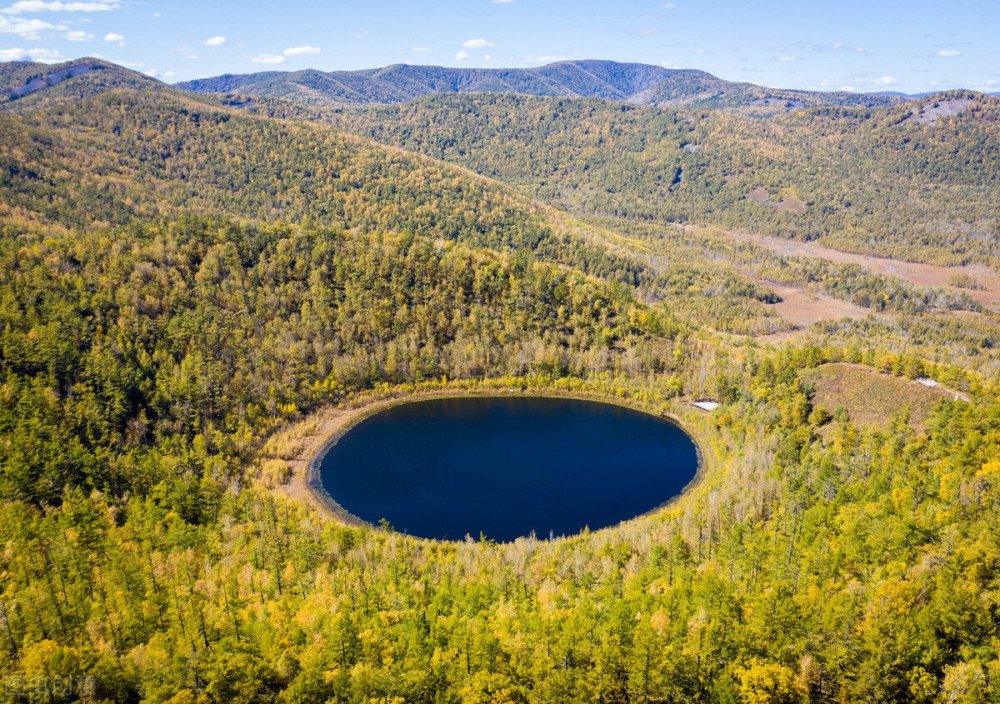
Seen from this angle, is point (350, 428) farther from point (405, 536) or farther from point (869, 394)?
point (869, 394)

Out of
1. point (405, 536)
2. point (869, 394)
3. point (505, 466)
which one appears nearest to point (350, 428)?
point (505, 466)

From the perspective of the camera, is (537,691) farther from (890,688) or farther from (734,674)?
(890,688)

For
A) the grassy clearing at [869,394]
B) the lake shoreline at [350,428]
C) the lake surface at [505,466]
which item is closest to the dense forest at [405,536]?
the grassy clearing at [869,394]

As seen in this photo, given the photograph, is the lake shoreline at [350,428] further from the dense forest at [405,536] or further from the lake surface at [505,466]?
the dense forest at [405,536]

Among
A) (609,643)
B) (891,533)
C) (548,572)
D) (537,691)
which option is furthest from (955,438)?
(537,691)

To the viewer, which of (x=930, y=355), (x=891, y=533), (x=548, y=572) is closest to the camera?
(x=891, y=533)
